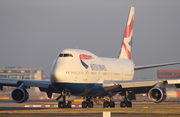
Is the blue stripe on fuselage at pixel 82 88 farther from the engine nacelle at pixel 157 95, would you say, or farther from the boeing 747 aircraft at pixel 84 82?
the engine nacelle at pixel 157 95

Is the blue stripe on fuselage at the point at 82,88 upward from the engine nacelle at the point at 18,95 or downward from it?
upward

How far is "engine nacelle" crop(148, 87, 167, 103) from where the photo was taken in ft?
Result: 94.2

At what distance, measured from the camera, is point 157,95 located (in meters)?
29.3

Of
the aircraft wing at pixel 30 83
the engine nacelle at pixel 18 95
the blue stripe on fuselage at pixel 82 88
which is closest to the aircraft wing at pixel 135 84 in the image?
the blue stripe on fuselage at pixel 82 88

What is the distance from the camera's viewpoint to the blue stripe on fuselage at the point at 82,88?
28155 millimetres

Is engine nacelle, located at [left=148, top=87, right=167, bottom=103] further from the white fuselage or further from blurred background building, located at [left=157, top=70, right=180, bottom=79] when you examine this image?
blurred background building, located at [left=157, top=70, right=180, bottom=79]

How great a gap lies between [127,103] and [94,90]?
5758 mm

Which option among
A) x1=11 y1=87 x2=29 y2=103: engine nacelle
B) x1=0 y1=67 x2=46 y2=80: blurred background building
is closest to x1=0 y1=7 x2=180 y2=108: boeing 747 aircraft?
x1=11 y1=87 x2=29 y2=103: engine nacelle

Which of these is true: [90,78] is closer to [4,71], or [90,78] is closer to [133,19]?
[133,19]

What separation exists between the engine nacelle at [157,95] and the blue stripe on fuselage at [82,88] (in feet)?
19.3

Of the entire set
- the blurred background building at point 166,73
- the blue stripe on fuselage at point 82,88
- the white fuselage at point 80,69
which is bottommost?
the blue stripe on fuselage at point 82,88

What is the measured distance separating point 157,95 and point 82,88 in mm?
6937

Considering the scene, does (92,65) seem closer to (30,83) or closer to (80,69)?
(80,69)

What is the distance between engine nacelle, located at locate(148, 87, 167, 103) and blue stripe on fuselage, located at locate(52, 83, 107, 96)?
19.3 ft
